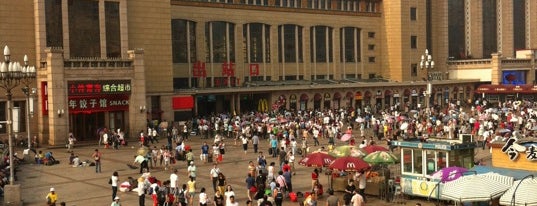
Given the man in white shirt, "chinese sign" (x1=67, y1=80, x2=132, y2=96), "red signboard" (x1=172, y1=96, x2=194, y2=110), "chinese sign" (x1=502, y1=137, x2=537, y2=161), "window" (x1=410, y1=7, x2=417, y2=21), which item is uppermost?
"window" (x1=410, y1=7, x2=417, y2=21)

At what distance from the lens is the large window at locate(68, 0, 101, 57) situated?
176 ft

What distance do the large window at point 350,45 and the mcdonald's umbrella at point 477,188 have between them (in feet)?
217

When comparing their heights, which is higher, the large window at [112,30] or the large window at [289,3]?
the large window at [289,3]

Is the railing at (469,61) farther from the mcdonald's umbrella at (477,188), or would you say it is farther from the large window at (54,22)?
the mcdonald's umbrella at (477,188)

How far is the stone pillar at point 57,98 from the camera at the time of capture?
4909 cm

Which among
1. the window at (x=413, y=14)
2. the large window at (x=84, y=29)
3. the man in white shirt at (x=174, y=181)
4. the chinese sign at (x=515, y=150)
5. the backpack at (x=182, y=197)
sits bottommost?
the backpack at (x=182, y=197)

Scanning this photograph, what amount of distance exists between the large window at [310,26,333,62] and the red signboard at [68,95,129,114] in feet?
109

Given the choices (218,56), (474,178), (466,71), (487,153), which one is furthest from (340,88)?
(474,178)

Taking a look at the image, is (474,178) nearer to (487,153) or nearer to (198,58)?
(487,153)

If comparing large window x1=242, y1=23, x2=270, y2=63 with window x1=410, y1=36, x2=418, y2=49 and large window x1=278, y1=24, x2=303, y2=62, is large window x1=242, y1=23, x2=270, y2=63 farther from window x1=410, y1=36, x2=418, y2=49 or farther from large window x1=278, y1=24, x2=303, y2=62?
window x1=410, y1=36, x2=418, y2=49

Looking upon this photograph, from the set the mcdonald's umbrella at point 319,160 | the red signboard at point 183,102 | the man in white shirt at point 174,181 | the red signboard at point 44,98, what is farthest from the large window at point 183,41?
the man in white shirt at point 174,181

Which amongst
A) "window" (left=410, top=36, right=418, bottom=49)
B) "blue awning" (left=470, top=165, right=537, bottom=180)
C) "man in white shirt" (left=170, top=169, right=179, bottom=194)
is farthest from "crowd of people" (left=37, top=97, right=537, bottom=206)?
"window" (left=410, top=36, right=418, bottom=49)

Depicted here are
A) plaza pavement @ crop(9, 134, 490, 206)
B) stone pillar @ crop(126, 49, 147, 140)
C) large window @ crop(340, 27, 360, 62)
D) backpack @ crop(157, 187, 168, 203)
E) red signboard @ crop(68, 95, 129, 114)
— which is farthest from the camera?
large window @ crop(340, 27, 360, 62)

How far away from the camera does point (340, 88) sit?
7856 cm
